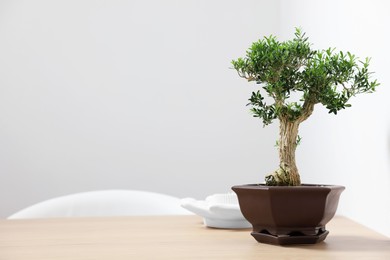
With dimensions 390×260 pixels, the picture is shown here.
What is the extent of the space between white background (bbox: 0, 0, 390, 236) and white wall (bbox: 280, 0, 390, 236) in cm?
68

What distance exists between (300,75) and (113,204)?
3.41 ft

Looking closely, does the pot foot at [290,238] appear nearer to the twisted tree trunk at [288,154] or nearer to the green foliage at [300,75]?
the twisted tree trunk at [288,154]

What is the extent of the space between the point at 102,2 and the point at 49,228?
1.40 m

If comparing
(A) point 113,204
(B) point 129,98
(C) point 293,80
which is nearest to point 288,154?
(C) point 293,80

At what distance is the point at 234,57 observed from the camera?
2.75 meters

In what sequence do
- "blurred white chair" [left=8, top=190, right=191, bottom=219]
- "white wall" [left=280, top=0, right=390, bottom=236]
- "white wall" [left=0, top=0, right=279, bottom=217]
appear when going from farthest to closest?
"white wall" [left=0, top=0, right=279, bottom=217] < "blurred white chair" [left=8, top=190, right=191, bottom=219] < "white wall" [left=280, top=0, right=390, bottom=236]

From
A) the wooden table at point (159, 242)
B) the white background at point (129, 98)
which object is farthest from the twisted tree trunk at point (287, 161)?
the white background at point (129, 98)

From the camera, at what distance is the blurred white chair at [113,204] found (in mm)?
2031

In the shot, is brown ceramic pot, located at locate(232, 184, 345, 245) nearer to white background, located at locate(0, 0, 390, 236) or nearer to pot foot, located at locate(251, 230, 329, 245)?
pot foot, located at locate(251, 230, 329, 245)

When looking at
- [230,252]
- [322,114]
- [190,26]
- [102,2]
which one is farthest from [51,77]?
[230,252]

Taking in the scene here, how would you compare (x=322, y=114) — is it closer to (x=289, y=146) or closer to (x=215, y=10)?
(x=289, y=146)

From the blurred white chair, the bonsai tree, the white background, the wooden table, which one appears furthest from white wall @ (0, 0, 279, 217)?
the bonsai tree

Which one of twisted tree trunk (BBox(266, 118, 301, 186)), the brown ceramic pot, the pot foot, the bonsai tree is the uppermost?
the bonsai tree

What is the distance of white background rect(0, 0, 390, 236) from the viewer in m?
2.66
